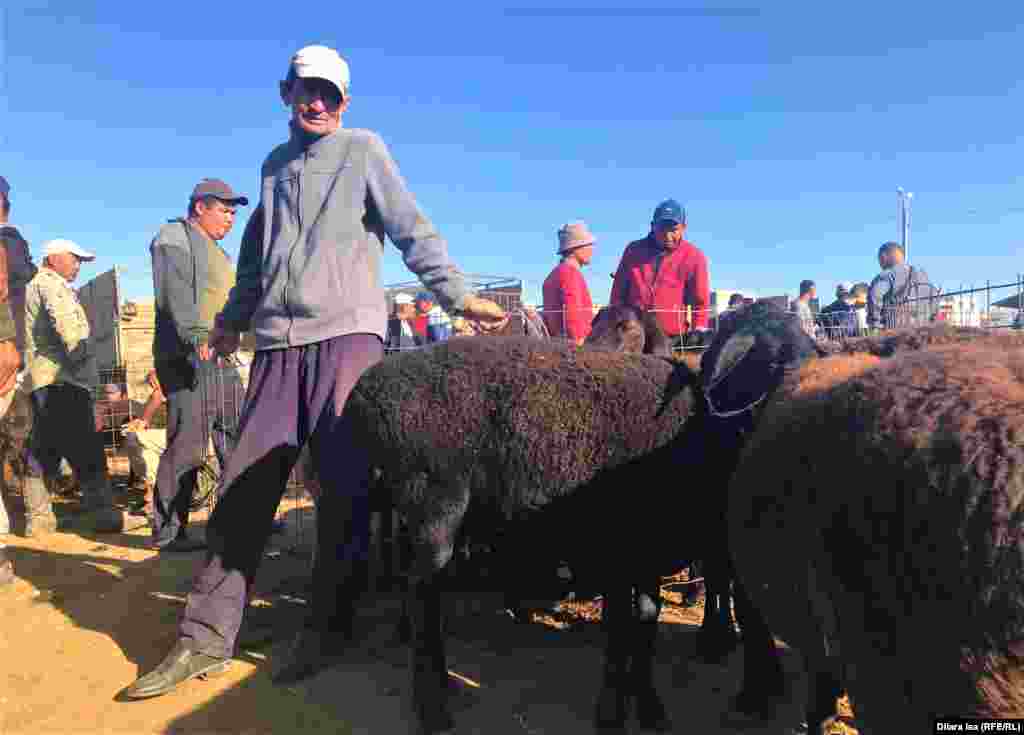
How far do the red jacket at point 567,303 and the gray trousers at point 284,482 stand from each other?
9.64ft

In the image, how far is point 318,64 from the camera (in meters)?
3.02

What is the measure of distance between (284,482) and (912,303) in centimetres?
745

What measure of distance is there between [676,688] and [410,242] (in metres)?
2.56

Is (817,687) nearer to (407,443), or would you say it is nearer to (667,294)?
(407,443)

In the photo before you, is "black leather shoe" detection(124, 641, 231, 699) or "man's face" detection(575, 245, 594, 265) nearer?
"black leather shoe" detection(124, 641, 231, 699)

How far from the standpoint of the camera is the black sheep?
244 centimetres

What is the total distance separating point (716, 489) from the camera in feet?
8.34

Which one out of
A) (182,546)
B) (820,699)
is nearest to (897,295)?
(820,699)

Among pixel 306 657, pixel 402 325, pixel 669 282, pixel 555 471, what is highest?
pixel 669 282

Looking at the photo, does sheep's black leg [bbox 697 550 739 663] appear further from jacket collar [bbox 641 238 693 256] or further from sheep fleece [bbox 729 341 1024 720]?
jacket collar [bbox 641 238 693 256]

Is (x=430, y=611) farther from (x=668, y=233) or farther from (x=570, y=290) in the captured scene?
(x=668, y=233)

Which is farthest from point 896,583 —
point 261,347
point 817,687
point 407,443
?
point 261,347

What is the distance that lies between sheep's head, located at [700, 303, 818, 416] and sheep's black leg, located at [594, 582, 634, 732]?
872 mm

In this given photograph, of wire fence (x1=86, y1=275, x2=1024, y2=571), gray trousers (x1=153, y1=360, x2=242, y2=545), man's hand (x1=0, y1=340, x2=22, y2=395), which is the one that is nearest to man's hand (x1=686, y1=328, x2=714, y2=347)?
wire fence (x1=86, y1=275, x2=1024, y2=571)
